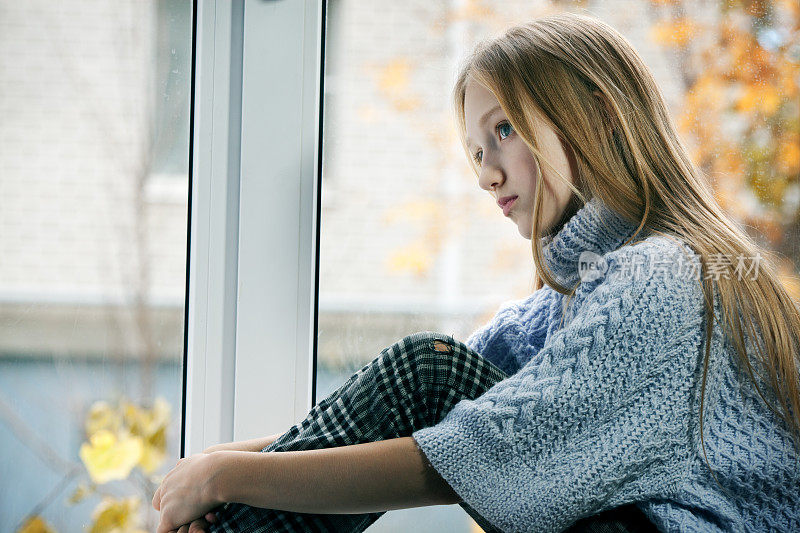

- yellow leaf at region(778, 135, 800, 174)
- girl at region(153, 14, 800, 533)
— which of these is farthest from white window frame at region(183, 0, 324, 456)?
yellow leaf at region(778, 135, 800, 174)

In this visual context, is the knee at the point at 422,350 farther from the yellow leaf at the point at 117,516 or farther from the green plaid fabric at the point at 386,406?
the yellow leaf at the point at 117,516

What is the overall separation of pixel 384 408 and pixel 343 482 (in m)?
0.10

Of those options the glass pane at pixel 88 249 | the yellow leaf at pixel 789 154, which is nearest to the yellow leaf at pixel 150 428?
the glass pane at pixel 88 249

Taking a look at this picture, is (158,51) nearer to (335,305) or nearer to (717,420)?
(335,305)

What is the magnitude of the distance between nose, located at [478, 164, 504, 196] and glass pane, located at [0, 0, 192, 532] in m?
0.47

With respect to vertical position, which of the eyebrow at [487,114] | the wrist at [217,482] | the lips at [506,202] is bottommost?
the wrist at [217,482]

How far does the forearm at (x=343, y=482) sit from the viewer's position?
75cm

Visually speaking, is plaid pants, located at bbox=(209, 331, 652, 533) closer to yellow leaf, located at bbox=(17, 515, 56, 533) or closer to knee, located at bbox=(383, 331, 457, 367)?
knee, located at bbox=(383, 331, 457, 367)

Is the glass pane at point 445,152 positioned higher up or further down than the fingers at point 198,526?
higher up

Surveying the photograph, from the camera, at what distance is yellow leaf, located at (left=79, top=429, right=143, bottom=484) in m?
1.08

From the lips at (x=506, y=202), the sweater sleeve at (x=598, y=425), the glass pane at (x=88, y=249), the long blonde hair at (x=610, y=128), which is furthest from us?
the glass pane at (x=88, y=249)

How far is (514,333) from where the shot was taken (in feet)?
3.23

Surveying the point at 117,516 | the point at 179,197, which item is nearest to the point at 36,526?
the point at 117,516

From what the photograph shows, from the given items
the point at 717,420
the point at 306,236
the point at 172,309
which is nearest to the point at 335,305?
the point at 306,236
